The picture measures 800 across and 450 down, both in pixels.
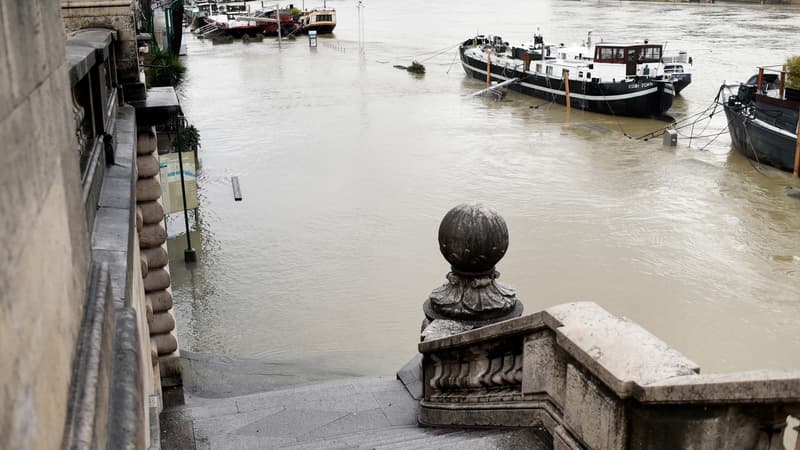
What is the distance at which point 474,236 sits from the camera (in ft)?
17.9

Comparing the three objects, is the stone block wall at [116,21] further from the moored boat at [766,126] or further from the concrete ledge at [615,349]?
the moored boat at [766,126]

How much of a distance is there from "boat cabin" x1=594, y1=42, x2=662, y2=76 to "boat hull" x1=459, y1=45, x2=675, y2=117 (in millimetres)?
2181

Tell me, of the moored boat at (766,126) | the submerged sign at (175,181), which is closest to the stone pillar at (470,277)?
the submerged sign at (175,181)

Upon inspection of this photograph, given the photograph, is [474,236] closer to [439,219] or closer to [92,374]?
[92,374]

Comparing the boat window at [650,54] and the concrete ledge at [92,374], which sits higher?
the concrete ledge at [92,374]

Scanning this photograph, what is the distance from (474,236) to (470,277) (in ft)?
1.22

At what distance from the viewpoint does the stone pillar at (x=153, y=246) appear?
294 inches

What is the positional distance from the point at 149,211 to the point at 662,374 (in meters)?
5.30

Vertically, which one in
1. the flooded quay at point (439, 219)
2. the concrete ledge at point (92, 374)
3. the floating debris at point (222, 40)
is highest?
the concrete ledge at point (92, 374)

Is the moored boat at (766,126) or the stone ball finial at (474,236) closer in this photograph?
the stone ball finial at (474,236)

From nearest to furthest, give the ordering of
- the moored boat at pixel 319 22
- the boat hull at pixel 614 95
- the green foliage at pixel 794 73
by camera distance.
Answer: the green foliage at pixel 794 73 < the boat hull at pixel 614 95 < the moored boat at pixel 319 22

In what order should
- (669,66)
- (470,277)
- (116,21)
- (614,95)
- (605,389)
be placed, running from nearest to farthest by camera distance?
1. (605,389)
2. (470,277)
3. (116,21)
4. (614,95)
5. (669,66)

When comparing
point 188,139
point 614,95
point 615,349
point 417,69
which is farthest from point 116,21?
point 417,69

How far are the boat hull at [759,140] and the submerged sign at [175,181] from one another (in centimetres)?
1783
